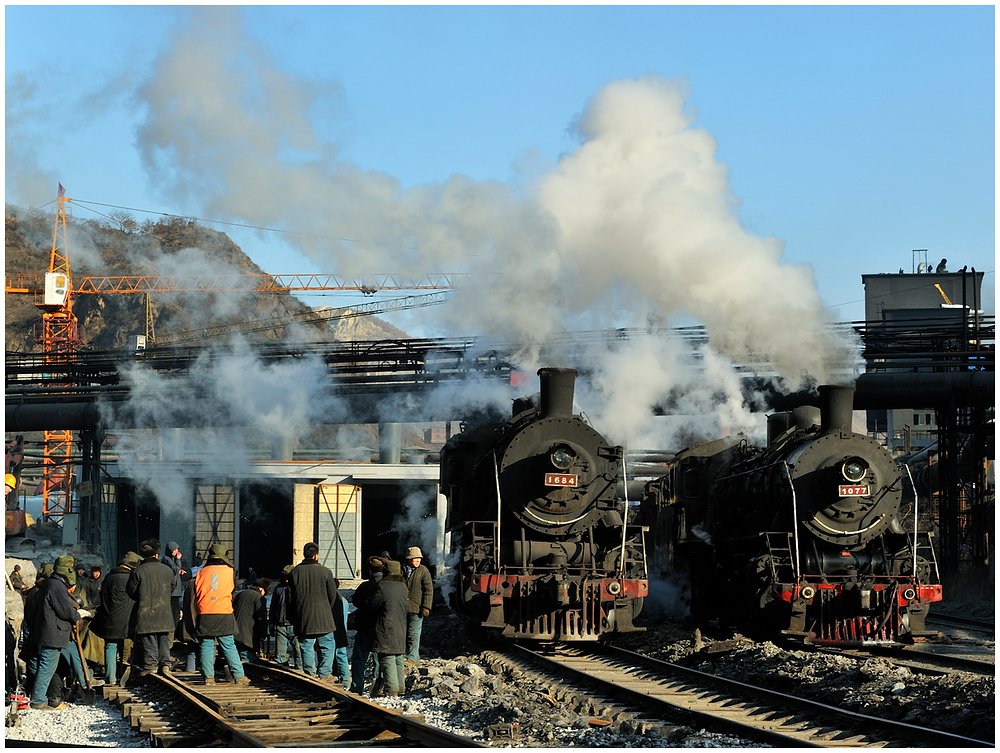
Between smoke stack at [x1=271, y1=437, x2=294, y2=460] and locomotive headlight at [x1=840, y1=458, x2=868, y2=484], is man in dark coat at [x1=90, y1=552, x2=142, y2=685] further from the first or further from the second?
smoke stack at [x1=271, y1=437, x2=294, y2=460]

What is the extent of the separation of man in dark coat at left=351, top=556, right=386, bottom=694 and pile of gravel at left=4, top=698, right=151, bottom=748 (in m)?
2.51

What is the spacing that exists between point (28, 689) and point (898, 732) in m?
9.23

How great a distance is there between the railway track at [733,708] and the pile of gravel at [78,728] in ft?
15.6

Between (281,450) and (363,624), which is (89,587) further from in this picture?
(281,450)

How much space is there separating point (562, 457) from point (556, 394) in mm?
1206

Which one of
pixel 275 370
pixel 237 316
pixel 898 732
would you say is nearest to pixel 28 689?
pixel 898 732

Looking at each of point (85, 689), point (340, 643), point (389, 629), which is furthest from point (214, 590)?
point (389, 629)

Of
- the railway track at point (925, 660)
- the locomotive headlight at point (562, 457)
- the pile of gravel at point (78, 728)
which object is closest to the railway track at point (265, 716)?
the pile of gravel at point (78, 728)

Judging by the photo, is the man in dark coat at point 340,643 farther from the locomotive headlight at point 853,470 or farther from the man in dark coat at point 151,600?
the locomotive headlight at point 853,470

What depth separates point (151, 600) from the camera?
41.2 feet

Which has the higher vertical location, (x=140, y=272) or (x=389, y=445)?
(x=140, y=272)

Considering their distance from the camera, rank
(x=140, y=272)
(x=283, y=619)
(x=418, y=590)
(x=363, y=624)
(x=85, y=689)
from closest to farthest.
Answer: (x=363, y=624) < (x=85, y=689) < (x=283, y=619) < (x=418, y=590) < (x=140, y=272)

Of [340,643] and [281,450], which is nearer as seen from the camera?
[340,643]

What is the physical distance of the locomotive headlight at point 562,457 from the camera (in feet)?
52.5
